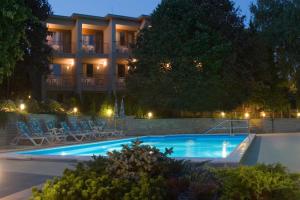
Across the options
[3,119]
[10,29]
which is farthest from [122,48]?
[10,29]

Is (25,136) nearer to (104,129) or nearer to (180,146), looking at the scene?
(104,129)

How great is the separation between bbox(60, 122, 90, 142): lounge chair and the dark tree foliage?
4513 millimetres

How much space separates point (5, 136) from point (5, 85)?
7201 mm

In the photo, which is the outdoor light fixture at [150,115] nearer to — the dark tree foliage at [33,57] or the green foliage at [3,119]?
the dark tree foliage at [33,57]

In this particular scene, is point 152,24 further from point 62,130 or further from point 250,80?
point 62,130

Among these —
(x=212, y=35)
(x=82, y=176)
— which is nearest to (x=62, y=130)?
(x=212, y=35)

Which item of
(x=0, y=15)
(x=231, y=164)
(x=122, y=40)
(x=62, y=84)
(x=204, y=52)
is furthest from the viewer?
(x=122, y=40)

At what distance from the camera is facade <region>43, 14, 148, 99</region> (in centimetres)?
2948

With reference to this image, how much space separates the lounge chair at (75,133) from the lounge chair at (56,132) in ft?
1.19

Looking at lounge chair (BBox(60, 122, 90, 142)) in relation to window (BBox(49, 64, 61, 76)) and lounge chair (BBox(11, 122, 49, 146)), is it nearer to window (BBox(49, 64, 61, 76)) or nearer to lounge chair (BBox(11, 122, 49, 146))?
lounge chair (BBox(11, 122, 49, 146))

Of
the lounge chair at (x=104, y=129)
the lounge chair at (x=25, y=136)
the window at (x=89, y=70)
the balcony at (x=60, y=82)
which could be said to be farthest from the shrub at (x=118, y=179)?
the window at (x=89, y=70)

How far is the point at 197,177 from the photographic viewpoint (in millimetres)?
4875

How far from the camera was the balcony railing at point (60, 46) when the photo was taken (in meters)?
29.6

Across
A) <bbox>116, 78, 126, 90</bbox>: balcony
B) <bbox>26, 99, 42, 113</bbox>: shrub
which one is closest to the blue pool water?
<bbox>26, 99, 42, 113</bbox>: shrub
